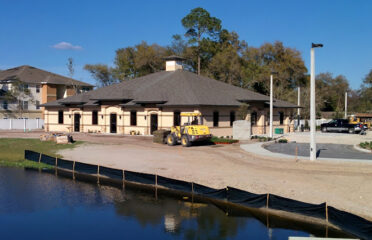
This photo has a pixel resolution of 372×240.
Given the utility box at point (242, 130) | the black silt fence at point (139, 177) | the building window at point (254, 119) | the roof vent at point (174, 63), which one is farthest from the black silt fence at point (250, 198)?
the roof vent at point (174, 63)

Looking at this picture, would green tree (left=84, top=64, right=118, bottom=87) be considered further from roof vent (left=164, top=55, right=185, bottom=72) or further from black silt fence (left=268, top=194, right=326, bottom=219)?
black silt fence (left=268, top=194, right=326, bottom=219)

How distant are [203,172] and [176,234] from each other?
24.3 ft

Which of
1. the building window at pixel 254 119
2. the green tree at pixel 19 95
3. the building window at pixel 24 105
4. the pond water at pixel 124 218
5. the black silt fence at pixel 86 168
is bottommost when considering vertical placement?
the pond water at pixel 124 218

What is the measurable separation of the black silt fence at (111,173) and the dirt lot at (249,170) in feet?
4.87

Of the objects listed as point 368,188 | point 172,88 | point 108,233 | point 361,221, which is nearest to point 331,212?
point 361,221

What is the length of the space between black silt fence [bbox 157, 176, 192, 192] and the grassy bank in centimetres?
1074

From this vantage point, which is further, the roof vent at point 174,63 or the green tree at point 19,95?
the green tree at point 19,95

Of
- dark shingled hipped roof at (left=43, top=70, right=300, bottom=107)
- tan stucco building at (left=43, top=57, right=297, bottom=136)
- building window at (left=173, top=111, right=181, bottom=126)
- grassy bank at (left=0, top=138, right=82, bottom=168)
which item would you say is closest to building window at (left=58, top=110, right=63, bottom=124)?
tan stucco building at (left=43, top=57, right=297, bottom=136)

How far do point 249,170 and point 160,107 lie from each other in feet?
66.4

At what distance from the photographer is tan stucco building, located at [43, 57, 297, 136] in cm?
3859

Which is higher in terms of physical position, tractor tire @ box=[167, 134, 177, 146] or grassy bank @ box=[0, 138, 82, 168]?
tractor tire @ box=[167, 134, 177, 146]

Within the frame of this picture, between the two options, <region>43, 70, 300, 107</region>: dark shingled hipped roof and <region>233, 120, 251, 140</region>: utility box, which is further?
<region>43, 70, 300, 107</region>: dark shingled hipped roof

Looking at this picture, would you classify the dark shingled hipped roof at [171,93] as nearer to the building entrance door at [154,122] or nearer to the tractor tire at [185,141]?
the building entrance door at [154,122]

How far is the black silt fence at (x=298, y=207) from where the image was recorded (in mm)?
12805
